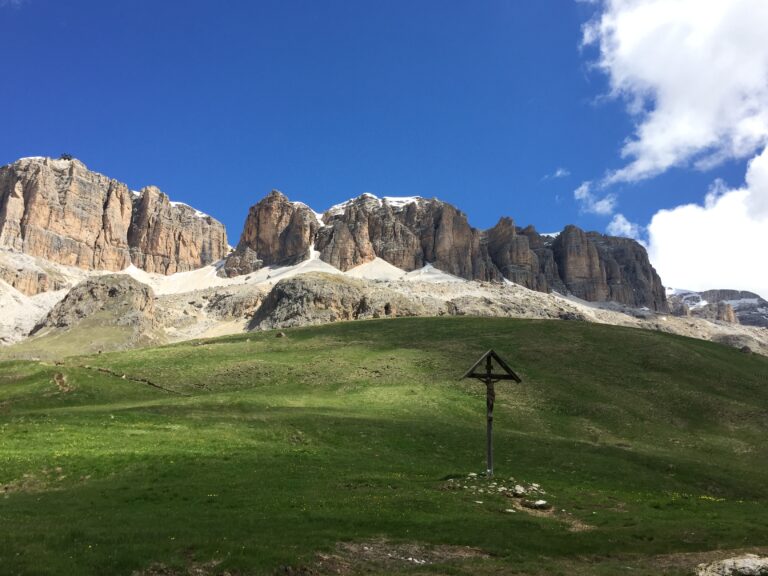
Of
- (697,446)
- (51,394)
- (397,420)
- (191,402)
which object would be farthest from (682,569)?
(51,394)

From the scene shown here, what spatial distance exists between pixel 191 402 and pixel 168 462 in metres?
24.5

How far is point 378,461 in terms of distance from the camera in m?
38.6

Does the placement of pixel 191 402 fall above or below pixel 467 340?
below

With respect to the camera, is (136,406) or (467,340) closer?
(136,406)

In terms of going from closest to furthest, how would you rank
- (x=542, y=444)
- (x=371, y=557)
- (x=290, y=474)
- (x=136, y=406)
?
(x=371, y=557), (x=290, y=474), (x=542, y=444), (x=136, y=406)

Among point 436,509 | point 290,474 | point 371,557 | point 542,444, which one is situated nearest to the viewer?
point 371,557

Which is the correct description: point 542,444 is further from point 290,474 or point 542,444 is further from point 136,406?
point 136,406

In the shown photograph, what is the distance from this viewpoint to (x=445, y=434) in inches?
1900

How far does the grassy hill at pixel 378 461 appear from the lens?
1978 cm

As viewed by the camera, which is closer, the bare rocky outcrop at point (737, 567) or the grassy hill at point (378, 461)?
the bare rocky outcrop at point (737, 567)

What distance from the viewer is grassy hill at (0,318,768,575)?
19.8 metres

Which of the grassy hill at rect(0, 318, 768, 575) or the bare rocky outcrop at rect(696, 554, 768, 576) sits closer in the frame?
the bare rocky outcrop at rect(696, 554, 768, 576)

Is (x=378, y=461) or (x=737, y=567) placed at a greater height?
(x=737, y=567)

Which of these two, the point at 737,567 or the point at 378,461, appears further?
the point at 378,461
